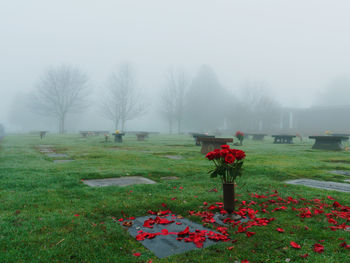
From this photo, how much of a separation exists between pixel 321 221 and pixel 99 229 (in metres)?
2.83

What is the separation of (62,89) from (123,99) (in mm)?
10743

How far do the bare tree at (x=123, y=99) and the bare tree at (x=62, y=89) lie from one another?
507 centimetres

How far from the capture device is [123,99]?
49438 millimetres

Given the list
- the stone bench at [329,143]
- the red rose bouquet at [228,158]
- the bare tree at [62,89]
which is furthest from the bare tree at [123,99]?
the red rose bouquet at [228,158]

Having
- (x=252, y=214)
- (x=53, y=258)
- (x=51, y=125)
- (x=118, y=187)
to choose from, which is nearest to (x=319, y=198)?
(x=252, y=214)

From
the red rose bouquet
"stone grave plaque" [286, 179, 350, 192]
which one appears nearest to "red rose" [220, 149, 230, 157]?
the red rose bouquet

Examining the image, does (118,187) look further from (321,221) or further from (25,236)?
(321,221)

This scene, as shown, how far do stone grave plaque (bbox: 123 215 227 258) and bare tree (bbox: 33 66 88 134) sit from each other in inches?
1893

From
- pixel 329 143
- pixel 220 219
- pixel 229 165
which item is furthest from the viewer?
pixel 329 143

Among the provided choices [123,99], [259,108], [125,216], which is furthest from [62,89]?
[125,216]

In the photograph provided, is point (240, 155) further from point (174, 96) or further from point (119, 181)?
point (174, 96)

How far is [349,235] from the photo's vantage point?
10.5 ft

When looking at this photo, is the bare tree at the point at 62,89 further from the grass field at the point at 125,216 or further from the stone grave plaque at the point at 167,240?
the stone grave plaque at the point at 167,240

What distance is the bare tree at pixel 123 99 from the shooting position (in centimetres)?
4912
